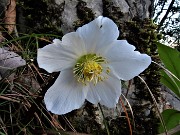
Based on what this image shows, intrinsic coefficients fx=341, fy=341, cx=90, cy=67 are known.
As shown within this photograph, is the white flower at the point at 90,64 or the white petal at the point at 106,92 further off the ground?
the white flower at the point at 90,64

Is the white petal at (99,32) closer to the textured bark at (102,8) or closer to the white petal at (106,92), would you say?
the white petal at (106,92)

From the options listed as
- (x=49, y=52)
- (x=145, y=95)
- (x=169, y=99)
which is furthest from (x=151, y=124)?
(x=49, y=52)

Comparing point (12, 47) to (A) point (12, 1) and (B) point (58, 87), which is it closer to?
(A) point (12, 1)

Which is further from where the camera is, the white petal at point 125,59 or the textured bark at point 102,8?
the textured bark at point 102,8

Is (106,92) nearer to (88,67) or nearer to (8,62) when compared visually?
(88,67)

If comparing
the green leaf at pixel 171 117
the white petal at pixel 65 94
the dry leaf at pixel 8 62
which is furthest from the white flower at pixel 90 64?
the green leaf at pixel 171 117

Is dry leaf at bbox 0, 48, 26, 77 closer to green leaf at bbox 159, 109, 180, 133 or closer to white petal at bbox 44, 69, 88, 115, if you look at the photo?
white petal at bbox 44, 69, 88, 115

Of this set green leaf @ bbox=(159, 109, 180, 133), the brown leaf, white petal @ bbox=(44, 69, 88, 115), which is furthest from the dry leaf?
green leaf @ bbox=(159, 109, 180, 133)
